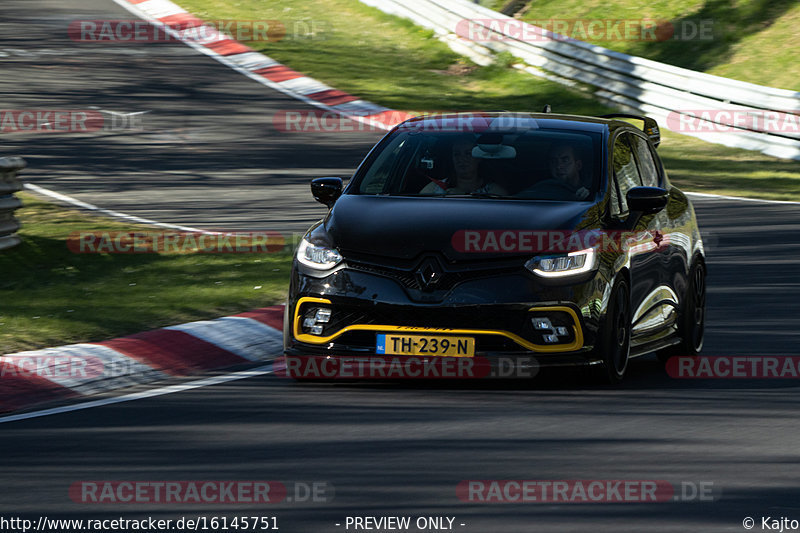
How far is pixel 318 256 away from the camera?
8898mm

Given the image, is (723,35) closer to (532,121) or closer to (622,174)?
(532,121)

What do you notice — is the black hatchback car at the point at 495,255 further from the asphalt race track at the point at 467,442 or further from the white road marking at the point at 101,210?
the white road marking at the point at 101,210

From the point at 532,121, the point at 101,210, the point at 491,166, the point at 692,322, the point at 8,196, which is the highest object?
the point at 532,121

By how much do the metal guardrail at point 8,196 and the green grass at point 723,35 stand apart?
55.6 feet

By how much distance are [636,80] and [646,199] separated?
1755 centimetres

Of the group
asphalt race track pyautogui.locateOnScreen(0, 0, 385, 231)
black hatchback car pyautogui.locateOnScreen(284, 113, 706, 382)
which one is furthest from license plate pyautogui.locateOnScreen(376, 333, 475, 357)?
asphalt race track pyautogui.locateOnScreen(0, 0, 385, 231)

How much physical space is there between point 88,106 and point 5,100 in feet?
4.30

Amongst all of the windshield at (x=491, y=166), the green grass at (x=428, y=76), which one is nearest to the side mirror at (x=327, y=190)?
the windshield at (x=491, y=166)

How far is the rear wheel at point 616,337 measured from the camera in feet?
28.7

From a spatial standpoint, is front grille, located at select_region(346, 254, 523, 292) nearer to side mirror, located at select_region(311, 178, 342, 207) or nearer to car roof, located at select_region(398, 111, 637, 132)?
side mirror, located at select_region(311, 178, 342, 207)

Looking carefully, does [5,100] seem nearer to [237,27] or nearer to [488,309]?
[237,27]

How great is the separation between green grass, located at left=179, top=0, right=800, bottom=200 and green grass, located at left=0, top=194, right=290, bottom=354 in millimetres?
8929

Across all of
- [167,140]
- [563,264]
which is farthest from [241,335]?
[167,140]

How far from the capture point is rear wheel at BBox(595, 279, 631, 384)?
28.7ft
